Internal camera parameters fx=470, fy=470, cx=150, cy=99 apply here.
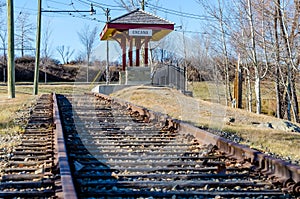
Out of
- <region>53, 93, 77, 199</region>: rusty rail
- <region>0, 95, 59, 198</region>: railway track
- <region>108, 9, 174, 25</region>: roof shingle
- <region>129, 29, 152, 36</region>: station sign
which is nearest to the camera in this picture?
<region>53, 93, 77, 199</region>: rusty rail

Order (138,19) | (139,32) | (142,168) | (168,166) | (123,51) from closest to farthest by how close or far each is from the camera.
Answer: (142,168) → (168,166) → (139,32) → (138,19) → (123,51)

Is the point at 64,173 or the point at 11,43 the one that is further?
the point at 11,43

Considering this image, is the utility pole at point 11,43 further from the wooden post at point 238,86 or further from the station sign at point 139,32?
the wooden post at point 238,86

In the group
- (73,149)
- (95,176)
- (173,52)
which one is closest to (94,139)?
(73,149)

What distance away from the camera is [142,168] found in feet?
14.1

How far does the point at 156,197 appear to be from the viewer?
3.39 m

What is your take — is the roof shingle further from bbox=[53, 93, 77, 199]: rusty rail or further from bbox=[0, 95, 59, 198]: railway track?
bbox=[53, 93, 77, 199]: rusty rail

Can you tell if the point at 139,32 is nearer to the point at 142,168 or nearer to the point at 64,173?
the point at 142,168

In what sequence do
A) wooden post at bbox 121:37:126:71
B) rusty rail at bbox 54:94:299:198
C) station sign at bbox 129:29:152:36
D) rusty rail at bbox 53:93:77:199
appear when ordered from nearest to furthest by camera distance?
rusty rail at bbox 53:93:77:199 < rusty rail at bbox 54:94:299:198 < station sign at bbox 129:29:152:36 < wooden post at bbox 121:37:126:71

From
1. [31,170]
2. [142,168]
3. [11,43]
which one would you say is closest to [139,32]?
[11,43]

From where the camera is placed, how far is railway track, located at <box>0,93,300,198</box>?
3467 mm

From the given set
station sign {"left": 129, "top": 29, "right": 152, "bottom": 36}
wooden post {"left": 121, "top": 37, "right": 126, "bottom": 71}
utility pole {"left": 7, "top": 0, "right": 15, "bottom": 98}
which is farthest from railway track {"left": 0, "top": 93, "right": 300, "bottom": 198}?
wooden post {"left": 121, "top": 37, "right": 126, "bottom": 71}

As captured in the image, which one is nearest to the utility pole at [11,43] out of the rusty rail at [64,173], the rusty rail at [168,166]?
the rusty rail at [168,166]

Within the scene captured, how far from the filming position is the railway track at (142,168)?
136 inches
